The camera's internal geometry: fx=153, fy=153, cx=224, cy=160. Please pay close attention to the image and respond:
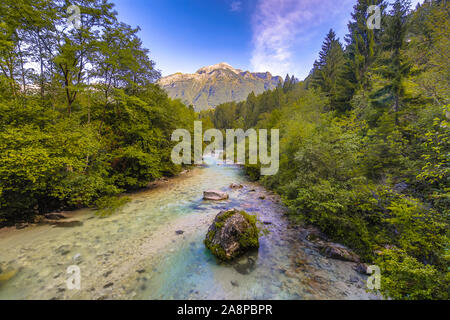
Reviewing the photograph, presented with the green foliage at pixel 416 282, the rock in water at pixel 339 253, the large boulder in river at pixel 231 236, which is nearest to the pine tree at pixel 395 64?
the rock in water at pixel 339 253

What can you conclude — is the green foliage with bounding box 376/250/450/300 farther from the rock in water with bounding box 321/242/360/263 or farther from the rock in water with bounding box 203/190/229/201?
the rock in water with bounding box 203/190/229/201

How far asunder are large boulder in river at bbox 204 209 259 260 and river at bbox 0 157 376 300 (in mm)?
337

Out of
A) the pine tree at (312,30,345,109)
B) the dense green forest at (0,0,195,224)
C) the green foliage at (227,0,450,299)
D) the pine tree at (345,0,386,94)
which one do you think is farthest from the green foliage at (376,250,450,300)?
the pine tree at (312,30,345,109)

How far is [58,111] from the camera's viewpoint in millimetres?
10188

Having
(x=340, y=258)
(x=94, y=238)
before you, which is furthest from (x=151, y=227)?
(x=340, y=258)

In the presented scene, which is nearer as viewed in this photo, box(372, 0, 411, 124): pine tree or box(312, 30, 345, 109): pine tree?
box(372, 0, 411, 124): pine tree

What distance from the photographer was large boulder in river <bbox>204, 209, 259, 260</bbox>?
619 centimetres

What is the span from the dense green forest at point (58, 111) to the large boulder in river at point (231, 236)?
784 cm

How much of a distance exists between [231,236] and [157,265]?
300 cm

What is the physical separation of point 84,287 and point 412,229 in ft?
33.4

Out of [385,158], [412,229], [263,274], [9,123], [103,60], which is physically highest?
[103,60]

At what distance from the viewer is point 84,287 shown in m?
4.71
